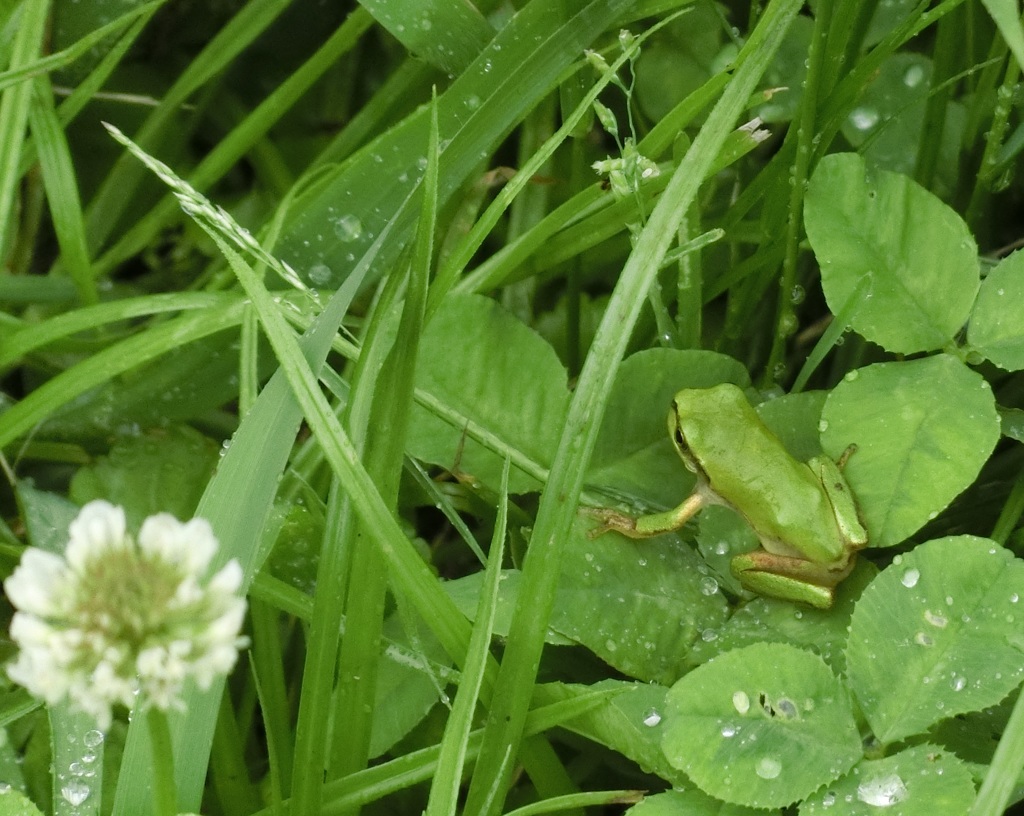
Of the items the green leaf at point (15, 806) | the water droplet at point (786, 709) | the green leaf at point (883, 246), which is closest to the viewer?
the green leaf at point (15, 806)

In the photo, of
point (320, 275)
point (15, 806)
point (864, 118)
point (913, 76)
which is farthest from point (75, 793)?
point (913, 76)

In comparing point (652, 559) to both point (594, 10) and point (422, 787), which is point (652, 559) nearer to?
point (422, 787)

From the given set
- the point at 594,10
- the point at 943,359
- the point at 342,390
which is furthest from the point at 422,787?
the point at 594,10

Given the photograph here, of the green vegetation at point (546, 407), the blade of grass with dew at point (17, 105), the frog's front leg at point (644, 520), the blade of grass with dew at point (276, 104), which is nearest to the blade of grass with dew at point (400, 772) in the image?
the green vegetation at point (546, 407)

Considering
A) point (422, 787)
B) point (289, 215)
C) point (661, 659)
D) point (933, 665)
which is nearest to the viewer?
point (933, 665)

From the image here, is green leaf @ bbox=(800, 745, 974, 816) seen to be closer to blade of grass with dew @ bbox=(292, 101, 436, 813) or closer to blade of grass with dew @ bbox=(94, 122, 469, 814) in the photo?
blade of grass with dew @ bbox=(94, 122, 469, 814)

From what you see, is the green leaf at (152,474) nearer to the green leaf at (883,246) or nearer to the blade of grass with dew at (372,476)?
the blade of grass with dew at (372,476)

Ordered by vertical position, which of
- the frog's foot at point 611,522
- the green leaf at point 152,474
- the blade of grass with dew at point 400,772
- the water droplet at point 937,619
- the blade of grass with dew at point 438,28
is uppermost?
the blade of grass with dew at point 438,28
